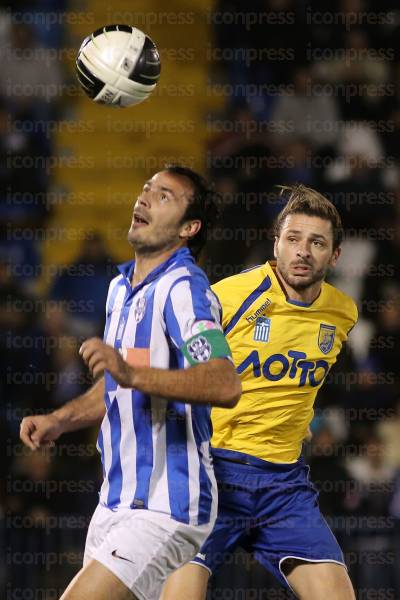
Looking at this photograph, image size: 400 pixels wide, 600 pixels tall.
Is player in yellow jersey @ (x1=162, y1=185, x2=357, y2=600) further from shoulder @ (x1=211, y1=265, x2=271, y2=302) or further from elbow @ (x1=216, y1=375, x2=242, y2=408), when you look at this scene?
elbow @ (x1=216, y1=375, x2=242, y2=408)

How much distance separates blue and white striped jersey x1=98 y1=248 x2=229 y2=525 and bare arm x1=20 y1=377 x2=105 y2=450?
197 mm

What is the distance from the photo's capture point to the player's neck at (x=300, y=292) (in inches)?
185

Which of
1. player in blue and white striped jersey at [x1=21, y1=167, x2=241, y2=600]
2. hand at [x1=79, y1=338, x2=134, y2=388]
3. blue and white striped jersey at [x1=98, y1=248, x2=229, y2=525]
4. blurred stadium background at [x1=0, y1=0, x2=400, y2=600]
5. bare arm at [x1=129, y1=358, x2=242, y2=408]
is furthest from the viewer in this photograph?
blurred stadium background at [x1=0, y1=0, x2=400, y2=600]

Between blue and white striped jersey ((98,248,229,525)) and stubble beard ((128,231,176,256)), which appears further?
stubble beard ((128,231,176,256))

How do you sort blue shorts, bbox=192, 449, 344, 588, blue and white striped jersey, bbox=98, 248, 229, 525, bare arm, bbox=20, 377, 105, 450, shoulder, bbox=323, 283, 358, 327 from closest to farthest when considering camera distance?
blue and white striped jersey, bbox=98, 248, 229, 525 → bare arm, bbox=20, 377, 105, 450 → blue shorts, bbox=192, 449, 344, 588 → shoulder, bbox=323, 283, 358, 327

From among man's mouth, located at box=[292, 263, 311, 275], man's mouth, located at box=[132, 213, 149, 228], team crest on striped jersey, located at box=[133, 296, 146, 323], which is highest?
man's mouth, located at box=[132, 213, 149, 228]

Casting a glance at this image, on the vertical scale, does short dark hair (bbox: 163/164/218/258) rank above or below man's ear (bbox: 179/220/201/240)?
above

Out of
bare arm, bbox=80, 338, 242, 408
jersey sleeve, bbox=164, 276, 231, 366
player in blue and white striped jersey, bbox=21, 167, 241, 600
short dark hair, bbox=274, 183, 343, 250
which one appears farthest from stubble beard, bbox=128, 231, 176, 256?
short dark hair, bbox=274, 183, 343, 250

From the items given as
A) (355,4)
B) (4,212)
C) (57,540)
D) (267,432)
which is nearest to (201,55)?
(355,4)

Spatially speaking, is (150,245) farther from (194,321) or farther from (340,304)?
(340,304)

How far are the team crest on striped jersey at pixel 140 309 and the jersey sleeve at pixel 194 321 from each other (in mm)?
124

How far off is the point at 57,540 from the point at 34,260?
9.72 feet

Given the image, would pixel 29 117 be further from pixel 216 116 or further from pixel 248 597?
pixel 248 597

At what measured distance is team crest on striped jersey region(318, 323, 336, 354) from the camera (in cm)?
469
